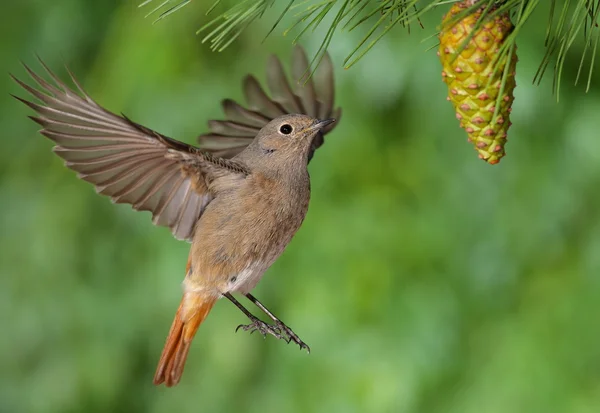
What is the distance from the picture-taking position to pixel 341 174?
88.6 inches

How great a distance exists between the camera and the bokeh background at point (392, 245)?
218 cm

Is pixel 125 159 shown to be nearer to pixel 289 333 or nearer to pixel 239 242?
pixel 239 242

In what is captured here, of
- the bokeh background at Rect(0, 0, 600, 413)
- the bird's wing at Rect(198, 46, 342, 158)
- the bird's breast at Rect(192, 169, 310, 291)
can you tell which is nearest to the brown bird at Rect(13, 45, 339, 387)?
the bird's breast at Rect(192, 169, 310, 291)

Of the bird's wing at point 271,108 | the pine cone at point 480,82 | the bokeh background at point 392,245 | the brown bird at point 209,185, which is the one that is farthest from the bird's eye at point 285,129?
the bokeh background at point 392,245

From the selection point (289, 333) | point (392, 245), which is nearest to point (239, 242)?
point (289, 333)

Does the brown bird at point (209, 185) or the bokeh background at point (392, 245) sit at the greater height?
the brown bird at point (209, 185)

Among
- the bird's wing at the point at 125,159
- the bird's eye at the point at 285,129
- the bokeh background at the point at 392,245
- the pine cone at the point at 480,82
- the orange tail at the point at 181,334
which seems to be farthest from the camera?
the bokeh background at the point at 392,245

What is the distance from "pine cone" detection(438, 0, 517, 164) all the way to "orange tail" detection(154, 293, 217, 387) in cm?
61

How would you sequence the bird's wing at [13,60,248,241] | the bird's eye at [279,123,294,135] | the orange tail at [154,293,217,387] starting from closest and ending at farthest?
the bird's wing at [13,60,248,241] < the bird's eye at [279,123,294,135] < the orange tail at [154,293,217,387]

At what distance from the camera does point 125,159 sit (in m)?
1.22

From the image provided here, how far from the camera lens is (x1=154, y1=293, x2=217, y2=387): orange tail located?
1333mm

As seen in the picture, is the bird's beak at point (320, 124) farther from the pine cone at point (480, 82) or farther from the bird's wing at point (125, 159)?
the pine cone at point (480, 82)

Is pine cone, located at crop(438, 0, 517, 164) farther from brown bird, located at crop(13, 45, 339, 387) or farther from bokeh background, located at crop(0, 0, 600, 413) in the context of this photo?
bokeh background, located at crop(0, 0, 600, 413)

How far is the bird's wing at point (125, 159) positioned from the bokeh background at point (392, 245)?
36.2 inches
